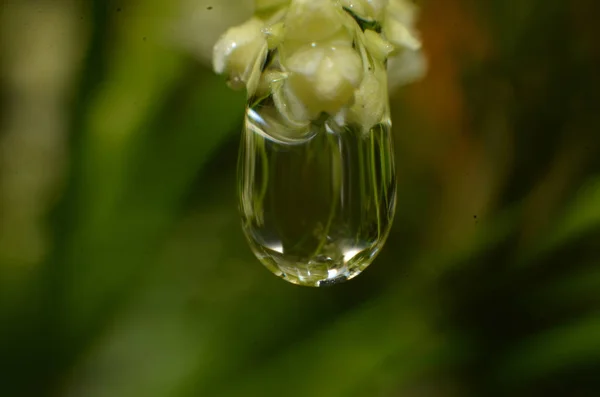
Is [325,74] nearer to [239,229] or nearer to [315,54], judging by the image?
[315,54]

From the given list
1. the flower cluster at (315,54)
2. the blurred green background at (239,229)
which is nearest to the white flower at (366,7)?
the flower cluster at (315,54)

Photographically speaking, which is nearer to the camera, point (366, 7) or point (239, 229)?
point (366, 7)

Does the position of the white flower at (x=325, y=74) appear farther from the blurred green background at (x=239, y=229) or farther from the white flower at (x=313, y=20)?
the blurred green background at (x=239, y=229)

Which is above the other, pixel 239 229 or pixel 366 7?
pixel 366 7

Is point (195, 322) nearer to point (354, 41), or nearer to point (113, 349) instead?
point (113, 349)

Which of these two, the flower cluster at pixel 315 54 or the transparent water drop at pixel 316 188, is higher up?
the flower cluster at pixel 315 54

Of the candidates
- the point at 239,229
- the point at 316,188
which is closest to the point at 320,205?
the point at 316,188
